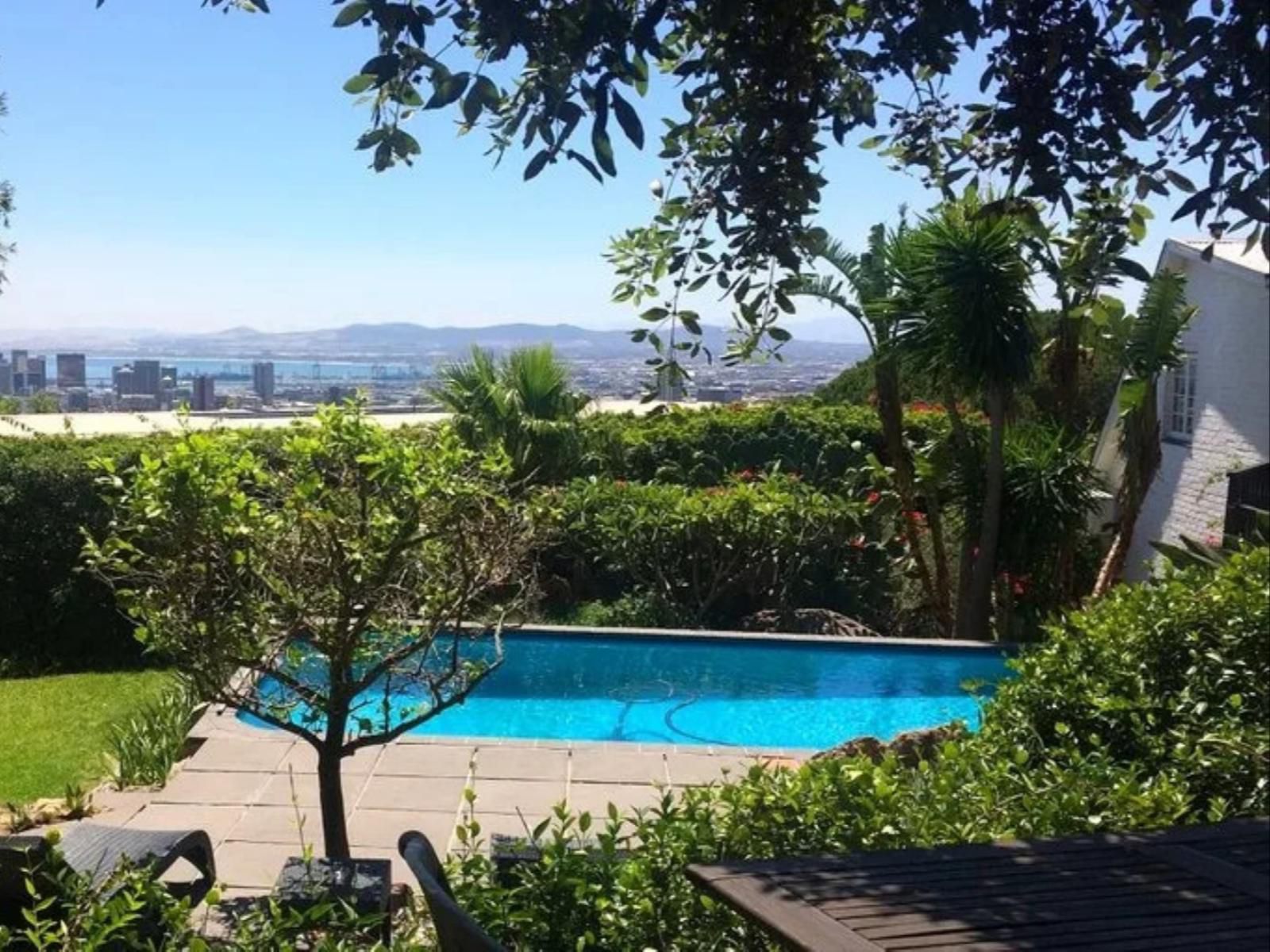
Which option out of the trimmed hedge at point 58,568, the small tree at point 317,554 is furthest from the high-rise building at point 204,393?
the small tree at point 317,554

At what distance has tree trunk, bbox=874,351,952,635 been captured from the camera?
1116cm

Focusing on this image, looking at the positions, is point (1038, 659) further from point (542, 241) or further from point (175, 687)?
point (175, 687)

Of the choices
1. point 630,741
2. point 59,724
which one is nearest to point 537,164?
point 59,724

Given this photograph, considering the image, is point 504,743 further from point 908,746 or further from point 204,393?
point 204,393

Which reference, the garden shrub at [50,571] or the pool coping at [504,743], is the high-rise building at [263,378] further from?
the pool coping at [504,743]

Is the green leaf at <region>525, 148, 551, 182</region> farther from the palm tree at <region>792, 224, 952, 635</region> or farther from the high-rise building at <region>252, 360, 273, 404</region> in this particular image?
the high-rise building at <region>252, 360, 273, 404</region>

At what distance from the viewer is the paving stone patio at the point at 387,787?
600 cm

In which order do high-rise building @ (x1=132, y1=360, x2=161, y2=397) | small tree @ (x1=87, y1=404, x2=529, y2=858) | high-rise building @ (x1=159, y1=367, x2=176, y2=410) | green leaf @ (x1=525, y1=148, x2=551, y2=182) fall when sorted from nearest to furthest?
green leaf @ (x1=525, y1=148, x2=551, y2=182)
small tree @ (x1=87, y1=404, x2=529, y2=858)
high-rise building @ (x1=159, y1=367, x2=176, y2=410)
high-rise building @ (x1=132, y1=360, x2=161, y2=397)

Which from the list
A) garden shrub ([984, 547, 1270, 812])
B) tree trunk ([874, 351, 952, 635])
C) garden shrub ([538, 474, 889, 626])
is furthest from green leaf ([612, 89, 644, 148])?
garden shrub ([538, 474, 889, 626])

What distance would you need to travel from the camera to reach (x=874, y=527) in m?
12.2

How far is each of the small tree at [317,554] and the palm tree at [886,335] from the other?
6617 mm

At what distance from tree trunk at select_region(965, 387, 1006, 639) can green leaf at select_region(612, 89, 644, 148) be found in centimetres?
911

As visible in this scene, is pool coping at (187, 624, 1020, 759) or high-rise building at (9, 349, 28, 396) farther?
high-rise building at (9, 349, 28, 396)

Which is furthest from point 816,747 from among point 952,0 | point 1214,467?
point 952,0
